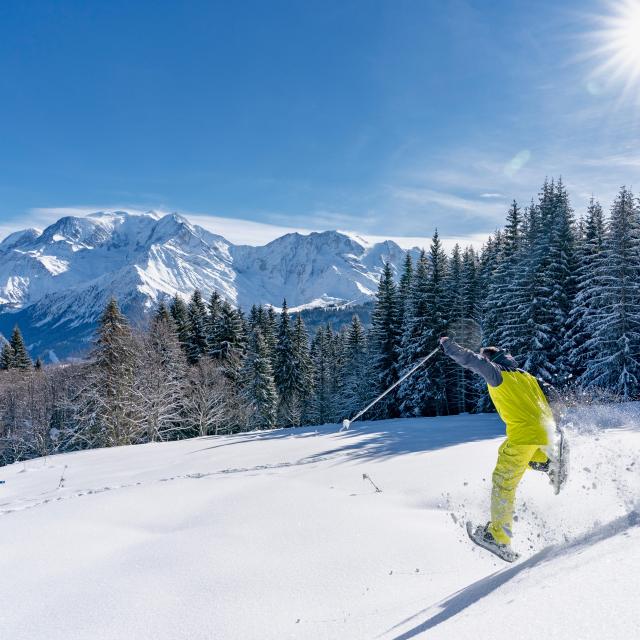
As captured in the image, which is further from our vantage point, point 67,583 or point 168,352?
point 168,352

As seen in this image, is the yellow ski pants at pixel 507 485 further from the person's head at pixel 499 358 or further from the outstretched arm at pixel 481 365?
the person's head at pixel 499 358

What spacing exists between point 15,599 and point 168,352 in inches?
1208

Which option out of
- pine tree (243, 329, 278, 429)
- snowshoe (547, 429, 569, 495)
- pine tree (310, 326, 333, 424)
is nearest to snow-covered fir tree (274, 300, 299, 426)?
pine tree (310, 326, 333, 424)

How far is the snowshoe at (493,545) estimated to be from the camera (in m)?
4.31

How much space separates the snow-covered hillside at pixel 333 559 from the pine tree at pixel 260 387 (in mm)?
29531

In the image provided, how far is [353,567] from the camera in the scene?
4652 mm

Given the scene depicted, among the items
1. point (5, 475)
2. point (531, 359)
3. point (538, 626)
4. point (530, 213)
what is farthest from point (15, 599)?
point (530, 213)

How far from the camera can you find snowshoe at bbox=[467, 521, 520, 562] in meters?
4.31

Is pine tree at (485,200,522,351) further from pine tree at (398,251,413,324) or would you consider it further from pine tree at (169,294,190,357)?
pine tree at (169,294,190,357)

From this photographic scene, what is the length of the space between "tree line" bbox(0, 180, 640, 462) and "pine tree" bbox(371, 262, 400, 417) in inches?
4.3

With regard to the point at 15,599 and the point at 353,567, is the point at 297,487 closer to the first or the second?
the point at 353,567

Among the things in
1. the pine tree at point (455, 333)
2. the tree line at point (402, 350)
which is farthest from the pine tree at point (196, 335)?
the pine tree at point (455, 333)

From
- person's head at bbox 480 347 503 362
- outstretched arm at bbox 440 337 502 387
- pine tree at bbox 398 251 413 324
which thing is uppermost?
pine tree at bbox 398 251 413 324

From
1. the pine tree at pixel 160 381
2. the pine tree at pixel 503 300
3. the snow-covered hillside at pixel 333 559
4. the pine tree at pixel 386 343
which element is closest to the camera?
the snow-covered hillside at pixel 333 559
